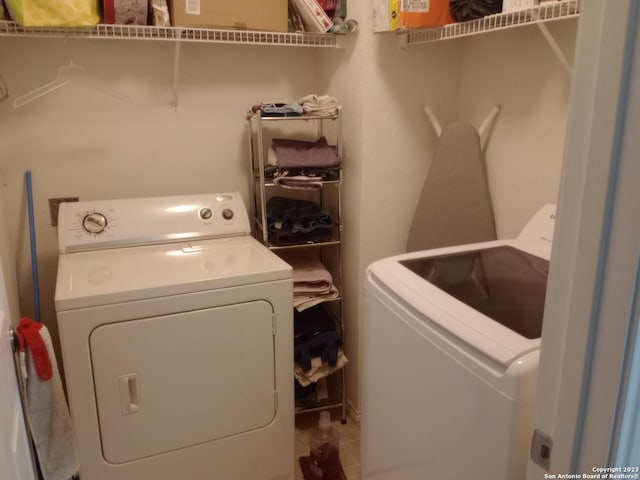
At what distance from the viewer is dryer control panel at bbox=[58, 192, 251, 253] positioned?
77.1 inches

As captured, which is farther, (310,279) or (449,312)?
(310,279)

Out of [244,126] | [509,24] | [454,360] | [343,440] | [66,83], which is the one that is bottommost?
[343,440]

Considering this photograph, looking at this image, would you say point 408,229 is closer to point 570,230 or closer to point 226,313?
point 226,313

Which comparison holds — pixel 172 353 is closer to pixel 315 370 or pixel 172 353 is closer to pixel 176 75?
pixel 315 370

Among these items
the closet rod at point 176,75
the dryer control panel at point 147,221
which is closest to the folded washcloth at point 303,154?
the dryer control panel at point 147,221

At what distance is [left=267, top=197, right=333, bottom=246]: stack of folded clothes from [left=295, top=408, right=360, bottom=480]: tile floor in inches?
35.7

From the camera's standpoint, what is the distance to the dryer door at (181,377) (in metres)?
1.59

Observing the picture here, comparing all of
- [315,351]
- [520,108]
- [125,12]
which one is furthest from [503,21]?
[315,351]

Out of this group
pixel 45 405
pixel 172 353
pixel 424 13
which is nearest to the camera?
pixel 45 405

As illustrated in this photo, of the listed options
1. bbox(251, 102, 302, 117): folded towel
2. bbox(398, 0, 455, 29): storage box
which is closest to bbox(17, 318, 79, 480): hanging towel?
bbox(251, 102, 302, 117): folded towel

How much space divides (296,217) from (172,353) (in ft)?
2.77

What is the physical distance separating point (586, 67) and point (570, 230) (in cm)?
19

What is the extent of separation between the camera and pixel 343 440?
232 cm

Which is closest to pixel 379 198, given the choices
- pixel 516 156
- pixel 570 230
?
pixel 516 156
